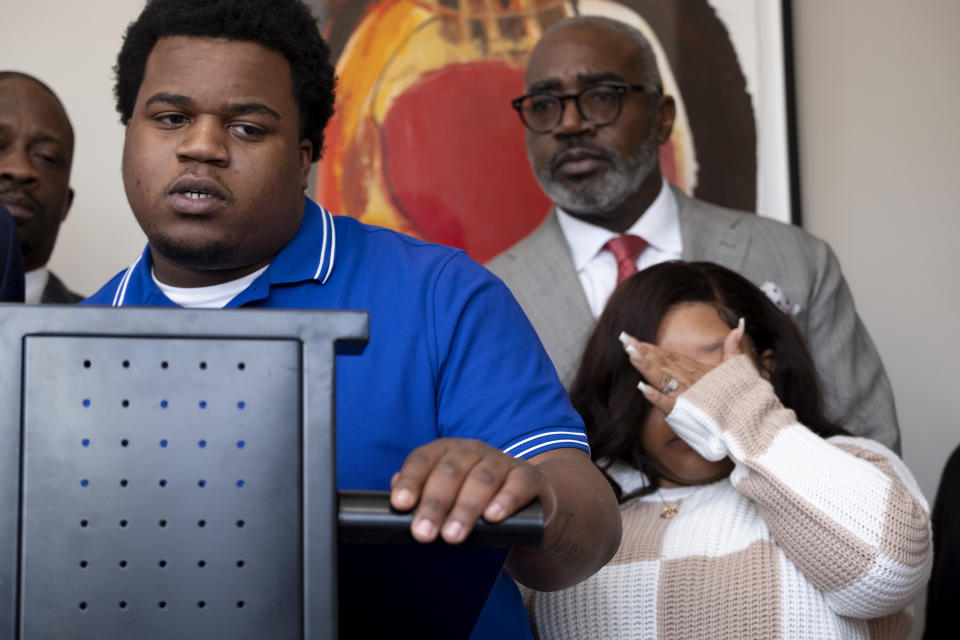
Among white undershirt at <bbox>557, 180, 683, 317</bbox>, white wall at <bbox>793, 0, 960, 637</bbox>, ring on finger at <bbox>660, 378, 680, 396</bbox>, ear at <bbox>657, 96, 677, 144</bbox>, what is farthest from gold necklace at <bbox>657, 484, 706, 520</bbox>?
white wall at <bbox>793, 0, 960, 637</bbox>

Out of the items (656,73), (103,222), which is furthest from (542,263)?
(103,222)

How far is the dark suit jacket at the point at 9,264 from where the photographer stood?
1.47 meters

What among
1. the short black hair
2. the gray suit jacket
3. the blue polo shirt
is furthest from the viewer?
the gray suit jacket

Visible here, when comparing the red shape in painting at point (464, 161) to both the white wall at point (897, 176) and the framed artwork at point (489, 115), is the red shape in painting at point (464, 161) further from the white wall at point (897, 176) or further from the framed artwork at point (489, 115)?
the white wall at point (897, 176)

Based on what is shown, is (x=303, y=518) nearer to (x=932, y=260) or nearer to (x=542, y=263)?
(x=542, y=263)

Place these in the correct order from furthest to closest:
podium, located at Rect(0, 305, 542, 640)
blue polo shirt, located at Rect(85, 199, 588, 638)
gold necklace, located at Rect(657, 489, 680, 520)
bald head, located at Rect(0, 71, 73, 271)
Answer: bald head, located at Rect(0, 71, 73, 271) → gold necklace, located at Rect(657, 489, 680, 520) → blue polo shirt, located at Rect(85, 199, 588, 638) → podium, located at Rect(0, 305, 542, 640)

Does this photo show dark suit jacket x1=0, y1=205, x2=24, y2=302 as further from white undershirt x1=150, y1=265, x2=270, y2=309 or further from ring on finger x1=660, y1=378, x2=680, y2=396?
ring on finger x1=660, y1=378, x2=680, y2=396

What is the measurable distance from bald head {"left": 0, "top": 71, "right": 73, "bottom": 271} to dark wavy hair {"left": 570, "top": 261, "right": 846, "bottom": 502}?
1.25m

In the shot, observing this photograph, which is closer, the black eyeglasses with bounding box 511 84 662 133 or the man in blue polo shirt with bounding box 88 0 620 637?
the man in blue polo shirt with bounding box 88 0 620 637

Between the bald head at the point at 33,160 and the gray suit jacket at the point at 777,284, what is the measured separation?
1009 millimetres

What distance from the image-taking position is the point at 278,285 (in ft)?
4.07

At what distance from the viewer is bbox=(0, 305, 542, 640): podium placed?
0.66 meters

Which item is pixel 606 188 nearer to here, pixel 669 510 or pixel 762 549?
pixel 669 510

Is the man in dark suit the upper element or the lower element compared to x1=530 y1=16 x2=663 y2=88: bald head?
lower
